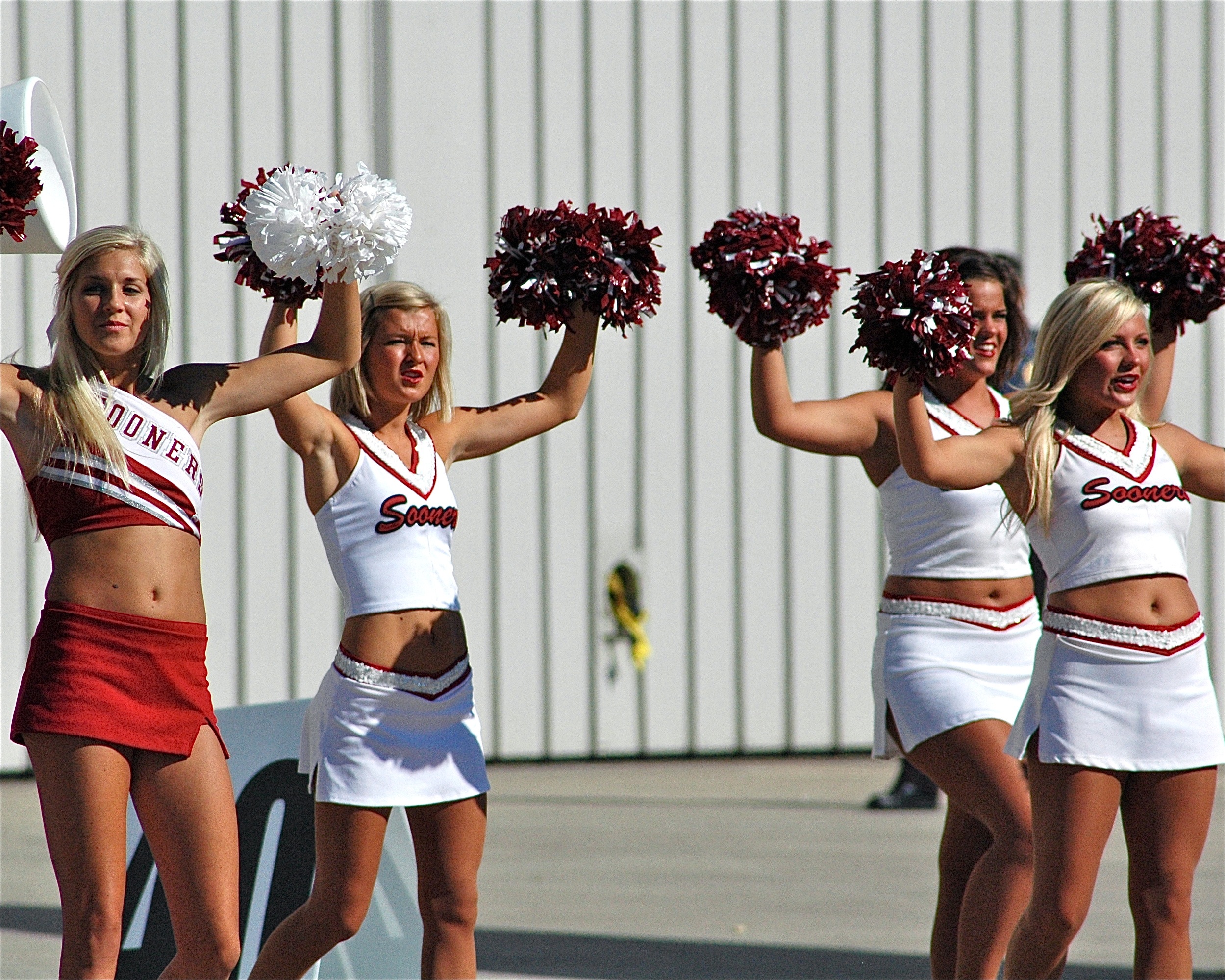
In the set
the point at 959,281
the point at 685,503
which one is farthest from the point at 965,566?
the point at 685,503

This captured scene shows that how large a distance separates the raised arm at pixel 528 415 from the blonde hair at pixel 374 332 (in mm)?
52

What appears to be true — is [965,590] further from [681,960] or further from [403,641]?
[681,960]

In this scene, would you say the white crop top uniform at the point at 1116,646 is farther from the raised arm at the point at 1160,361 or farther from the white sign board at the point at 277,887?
the white sign board at the point at 277,887

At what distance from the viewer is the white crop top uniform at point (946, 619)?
12.6 feet

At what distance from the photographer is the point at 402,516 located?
11.9 feet

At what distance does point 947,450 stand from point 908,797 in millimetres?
4186

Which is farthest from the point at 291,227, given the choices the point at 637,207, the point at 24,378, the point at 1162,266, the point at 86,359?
the point at 637,207

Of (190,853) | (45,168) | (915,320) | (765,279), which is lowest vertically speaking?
(190,853)

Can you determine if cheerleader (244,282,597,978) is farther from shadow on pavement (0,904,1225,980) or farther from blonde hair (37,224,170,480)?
shadow on pavement (0,904,1225,980)

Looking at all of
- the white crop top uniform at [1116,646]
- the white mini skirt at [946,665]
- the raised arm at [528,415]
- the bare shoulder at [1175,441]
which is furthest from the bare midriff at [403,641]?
the bare shoulder at [1175,441]

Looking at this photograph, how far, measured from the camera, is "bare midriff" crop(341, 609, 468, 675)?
3570 mm

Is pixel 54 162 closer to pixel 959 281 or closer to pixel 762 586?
pixel 959 281

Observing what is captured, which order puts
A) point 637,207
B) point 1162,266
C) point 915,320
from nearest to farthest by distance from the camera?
point 915,320 < point 1162,266 < point 637,207

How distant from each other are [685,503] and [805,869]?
9.48 feet
